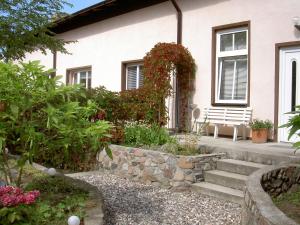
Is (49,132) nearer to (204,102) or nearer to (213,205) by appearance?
(213,205)

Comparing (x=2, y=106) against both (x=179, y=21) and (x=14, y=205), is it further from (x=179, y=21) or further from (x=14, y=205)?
(x=179, y=21)

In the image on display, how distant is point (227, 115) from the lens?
1009 cm

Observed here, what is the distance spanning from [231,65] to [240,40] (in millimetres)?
627

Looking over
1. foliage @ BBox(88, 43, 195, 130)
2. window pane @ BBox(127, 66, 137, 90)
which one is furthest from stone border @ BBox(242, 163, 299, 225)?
window pane @ BBox(127, 66, 137, 90)

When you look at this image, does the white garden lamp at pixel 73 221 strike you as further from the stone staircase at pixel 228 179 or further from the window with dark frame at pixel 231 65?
the window with dark frame at pixel 231 65

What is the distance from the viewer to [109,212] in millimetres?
5852

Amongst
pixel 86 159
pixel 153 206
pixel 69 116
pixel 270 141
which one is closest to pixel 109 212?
pixel 153 206

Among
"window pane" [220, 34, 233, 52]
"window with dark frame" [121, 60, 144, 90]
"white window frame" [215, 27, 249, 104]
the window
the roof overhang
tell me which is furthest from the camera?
the window

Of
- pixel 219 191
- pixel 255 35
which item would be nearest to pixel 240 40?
pixel 255 35

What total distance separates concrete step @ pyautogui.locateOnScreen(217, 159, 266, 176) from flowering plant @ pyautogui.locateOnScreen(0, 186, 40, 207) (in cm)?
390

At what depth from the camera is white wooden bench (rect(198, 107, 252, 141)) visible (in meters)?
9.65

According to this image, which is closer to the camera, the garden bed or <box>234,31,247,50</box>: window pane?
the garden bed

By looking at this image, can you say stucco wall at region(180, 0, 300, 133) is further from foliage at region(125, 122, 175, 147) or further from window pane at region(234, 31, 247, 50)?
foliage at region(125, 122, 175, 147)

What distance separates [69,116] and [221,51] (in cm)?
705
